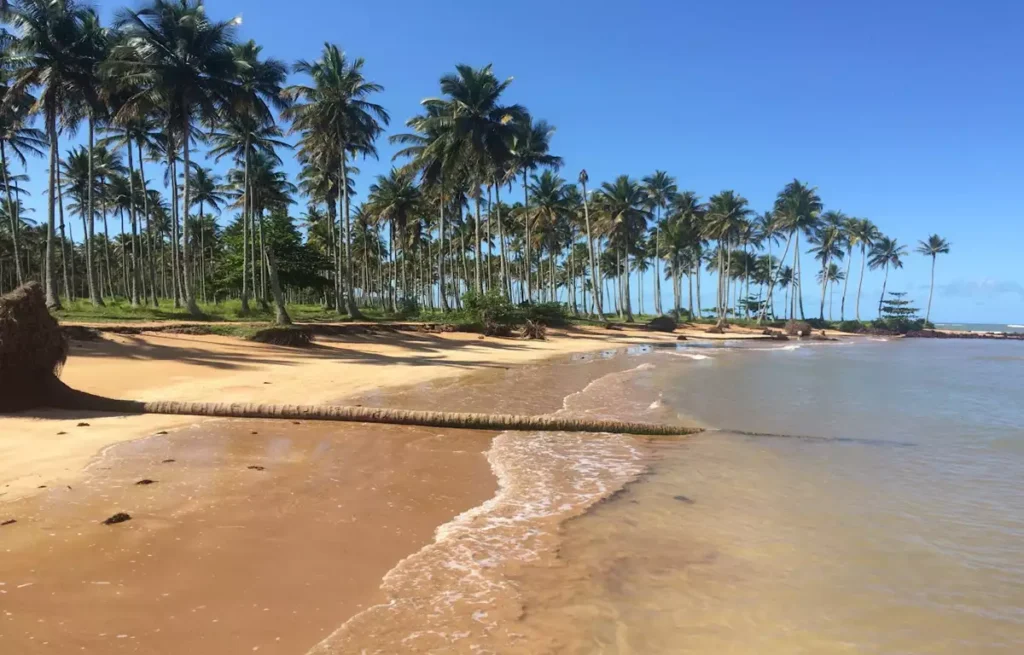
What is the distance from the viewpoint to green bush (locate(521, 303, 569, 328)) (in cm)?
4083

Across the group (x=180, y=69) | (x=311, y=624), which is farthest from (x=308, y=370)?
(x=180, y=69)

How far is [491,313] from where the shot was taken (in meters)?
35.0

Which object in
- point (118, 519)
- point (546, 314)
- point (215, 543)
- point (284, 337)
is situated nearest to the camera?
point (215, 543)

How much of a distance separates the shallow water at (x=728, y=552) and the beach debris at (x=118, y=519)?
2.52 metres

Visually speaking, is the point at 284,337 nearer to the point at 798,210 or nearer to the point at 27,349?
the point at 27,349

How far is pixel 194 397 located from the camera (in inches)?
445

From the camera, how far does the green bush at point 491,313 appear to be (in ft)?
115

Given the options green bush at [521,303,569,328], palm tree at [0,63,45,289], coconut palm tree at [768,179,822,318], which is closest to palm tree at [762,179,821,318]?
coconut palm tree at [768,179,822,318]

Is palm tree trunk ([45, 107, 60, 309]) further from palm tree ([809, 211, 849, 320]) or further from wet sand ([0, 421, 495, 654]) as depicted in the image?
palm tree ([809, 211, 849, 320])

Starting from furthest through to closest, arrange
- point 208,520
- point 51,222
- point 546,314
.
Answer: point 546,314 → point 51,222 → point 208,520

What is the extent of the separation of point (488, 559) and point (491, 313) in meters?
30.5

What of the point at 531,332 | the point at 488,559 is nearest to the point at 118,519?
the point at 488,559

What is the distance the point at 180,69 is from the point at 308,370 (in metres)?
19.9

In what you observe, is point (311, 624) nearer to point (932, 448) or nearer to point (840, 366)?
point (932, 448)
